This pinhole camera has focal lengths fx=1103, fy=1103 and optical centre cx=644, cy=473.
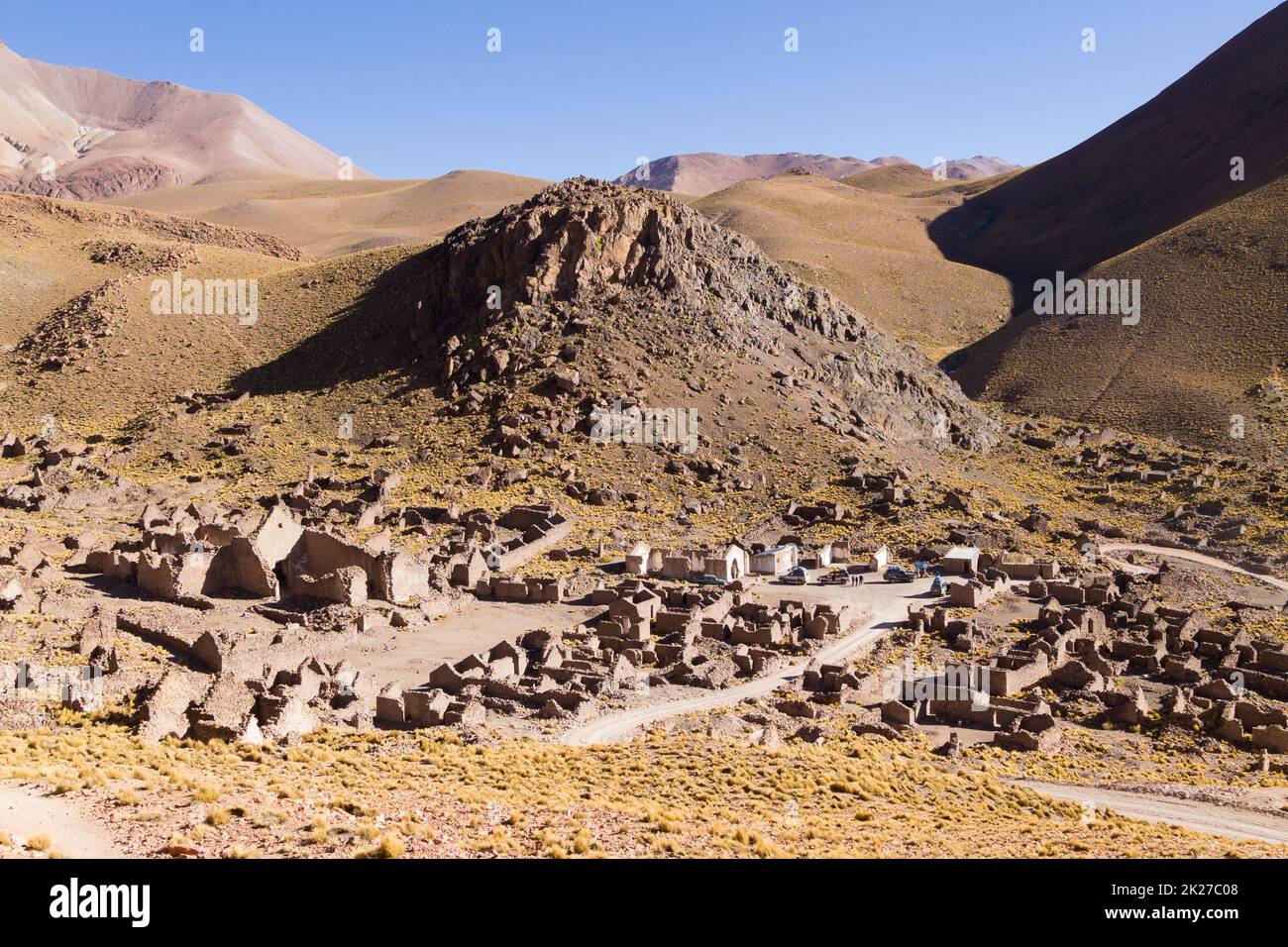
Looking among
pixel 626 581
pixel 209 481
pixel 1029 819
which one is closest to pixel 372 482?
pixel 209 481

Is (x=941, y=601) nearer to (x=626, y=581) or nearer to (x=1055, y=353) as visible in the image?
(x=626, y=581)

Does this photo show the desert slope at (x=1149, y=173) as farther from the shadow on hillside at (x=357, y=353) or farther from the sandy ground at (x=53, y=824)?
the sandy ground at (x=53, y=824)

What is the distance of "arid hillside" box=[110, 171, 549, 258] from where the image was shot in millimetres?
157625

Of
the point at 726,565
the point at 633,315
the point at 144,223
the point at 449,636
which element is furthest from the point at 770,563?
the point at 144,223

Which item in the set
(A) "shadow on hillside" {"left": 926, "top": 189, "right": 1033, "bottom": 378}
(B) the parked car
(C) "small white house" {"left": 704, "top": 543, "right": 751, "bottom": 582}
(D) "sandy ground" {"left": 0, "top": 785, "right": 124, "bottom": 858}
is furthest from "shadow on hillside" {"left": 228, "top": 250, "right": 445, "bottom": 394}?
(D) "sandy ground" {"left": 0, "top": 785, "right": 124, "bottom": 858}

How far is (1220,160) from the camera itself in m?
124

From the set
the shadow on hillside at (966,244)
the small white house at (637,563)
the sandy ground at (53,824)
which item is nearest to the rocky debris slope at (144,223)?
the shadow on hillside at (966,244)

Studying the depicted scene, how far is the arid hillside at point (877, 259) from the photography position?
11312 centimetres

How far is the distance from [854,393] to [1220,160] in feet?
269

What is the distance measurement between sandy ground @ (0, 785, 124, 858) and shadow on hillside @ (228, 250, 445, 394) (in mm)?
52945
